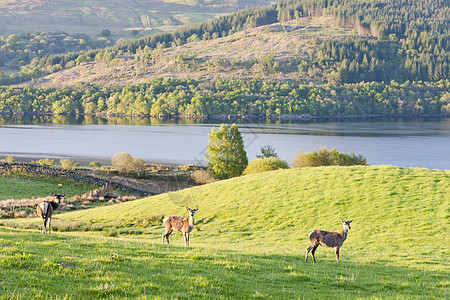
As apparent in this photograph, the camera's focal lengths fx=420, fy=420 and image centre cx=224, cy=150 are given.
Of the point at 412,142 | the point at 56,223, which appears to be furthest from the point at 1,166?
the point at 412,142

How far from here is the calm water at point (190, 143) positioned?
99.5 m

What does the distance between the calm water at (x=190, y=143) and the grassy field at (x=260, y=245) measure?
174ft

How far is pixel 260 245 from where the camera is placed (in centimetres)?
2148

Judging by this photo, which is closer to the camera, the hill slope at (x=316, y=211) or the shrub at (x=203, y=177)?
the hill slope at (x=316, y=211)

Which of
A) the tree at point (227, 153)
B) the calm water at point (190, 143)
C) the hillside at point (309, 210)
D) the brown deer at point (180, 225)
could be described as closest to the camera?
the brown deer at point (180, 225)

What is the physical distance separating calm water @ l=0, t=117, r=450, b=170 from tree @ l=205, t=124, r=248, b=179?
1686 centimetres

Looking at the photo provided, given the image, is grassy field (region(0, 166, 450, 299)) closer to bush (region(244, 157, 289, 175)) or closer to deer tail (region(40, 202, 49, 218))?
deer tail (region(40, 202, 49, 218))

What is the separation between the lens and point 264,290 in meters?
10.2

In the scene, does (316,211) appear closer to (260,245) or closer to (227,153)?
(260,245)

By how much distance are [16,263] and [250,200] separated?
76.3 feet

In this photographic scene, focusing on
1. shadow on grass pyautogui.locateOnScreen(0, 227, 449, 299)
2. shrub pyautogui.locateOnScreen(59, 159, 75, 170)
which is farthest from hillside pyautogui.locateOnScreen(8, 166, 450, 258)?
shrub pyautogui.locateOnScreen(59, 159, 75, 170)

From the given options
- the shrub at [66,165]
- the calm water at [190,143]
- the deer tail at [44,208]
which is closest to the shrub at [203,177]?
the shrub at [66,165]

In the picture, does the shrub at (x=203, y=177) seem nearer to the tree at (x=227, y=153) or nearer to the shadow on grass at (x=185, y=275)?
the tree at (x=227, y=153)

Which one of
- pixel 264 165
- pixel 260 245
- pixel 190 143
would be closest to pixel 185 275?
pixel 260 245
